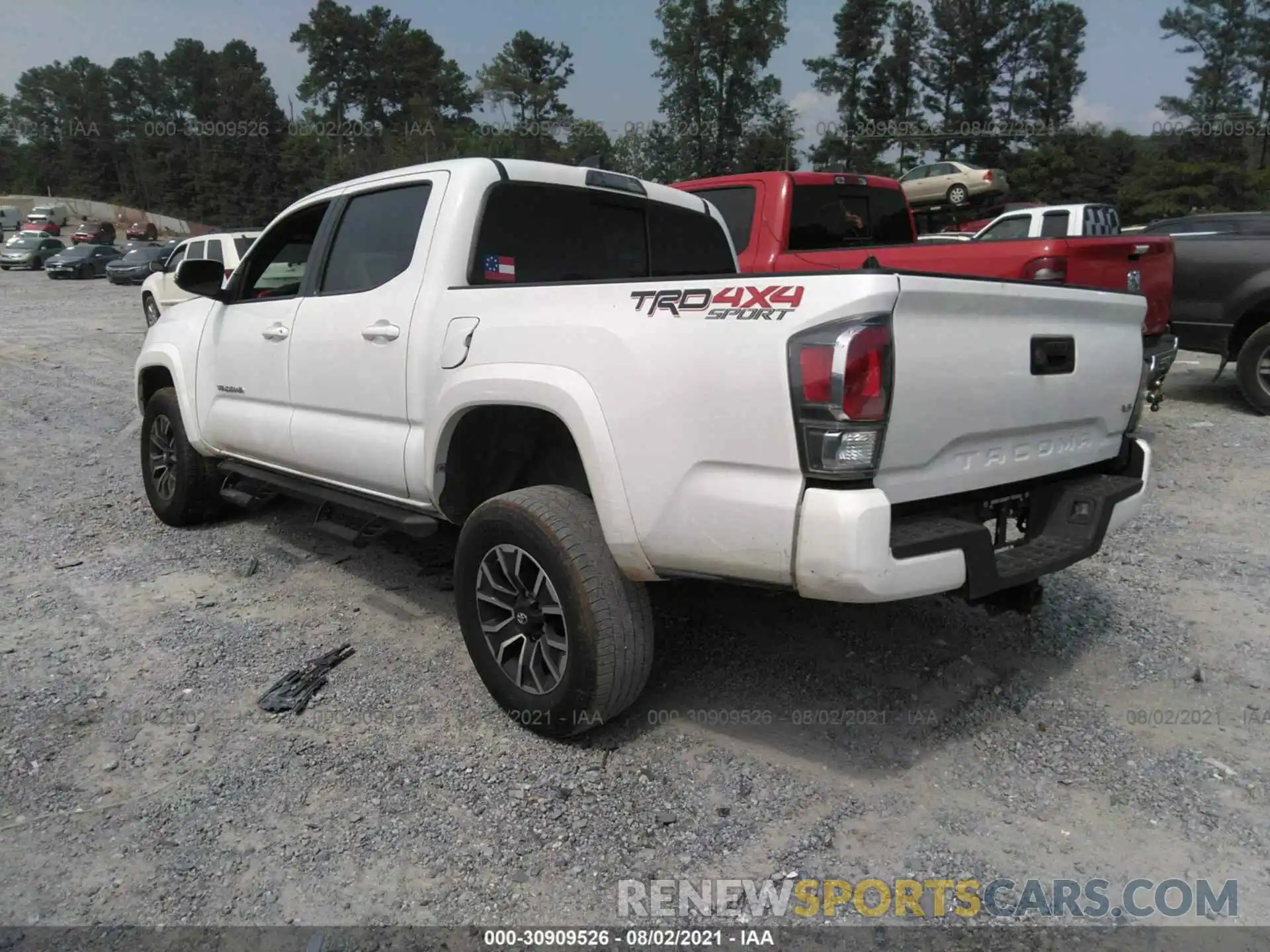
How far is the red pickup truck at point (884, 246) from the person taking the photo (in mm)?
5742

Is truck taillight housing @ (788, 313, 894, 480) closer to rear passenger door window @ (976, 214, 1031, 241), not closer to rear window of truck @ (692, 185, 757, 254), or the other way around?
rear window of truck @ (692, 185, 757, 254)

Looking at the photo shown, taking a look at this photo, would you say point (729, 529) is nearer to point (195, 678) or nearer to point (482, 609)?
point (482, 609)

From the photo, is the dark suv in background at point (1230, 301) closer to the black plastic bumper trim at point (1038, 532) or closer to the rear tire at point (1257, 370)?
the rear tire at point (1257, 370)

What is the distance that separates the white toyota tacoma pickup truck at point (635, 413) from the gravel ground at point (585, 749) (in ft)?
1.38

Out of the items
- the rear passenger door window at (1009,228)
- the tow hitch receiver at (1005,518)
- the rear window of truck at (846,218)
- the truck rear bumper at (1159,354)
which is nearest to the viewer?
the tow hitch receiver at (1005,518)

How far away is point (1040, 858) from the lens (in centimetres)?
253

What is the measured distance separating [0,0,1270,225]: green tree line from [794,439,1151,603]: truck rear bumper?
26.1m

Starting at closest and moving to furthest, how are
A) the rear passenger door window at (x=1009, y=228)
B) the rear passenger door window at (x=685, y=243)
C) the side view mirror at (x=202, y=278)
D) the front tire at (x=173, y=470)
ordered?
the rear passenger door window at (x=685, y=243) → the side view mirror at (x=202, y=278) → the front tire at (x=173, y=470) → the rear passenger door window at (x=1009, y=228)

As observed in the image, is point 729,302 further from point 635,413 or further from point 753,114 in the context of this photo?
point 753,114

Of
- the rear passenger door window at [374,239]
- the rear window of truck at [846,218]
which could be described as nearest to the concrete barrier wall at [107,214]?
the rear window of truck at [846,218]

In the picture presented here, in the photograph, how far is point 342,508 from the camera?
419 cm

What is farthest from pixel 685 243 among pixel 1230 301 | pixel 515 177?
pixel 1230 301

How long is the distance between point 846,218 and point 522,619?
17.0 feet

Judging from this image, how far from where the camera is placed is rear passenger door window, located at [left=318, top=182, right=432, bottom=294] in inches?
144
